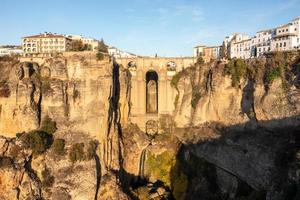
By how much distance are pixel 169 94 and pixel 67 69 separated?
1036 centimetres

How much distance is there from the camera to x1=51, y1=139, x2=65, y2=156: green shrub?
96.5ft

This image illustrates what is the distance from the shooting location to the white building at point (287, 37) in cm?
4019

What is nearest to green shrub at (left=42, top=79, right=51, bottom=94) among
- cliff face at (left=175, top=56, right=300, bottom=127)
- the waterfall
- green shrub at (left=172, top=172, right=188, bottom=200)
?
the waterfall

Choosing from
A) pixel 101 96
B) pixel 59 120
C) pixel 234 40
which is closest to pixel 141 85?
pixel 101 96

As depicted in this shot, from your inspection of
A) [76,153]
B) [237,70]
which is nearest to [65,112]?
[76,153]

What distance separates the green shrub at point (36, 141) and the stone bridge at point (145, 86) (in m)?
10.1

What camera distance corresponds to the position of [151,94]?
39469mm

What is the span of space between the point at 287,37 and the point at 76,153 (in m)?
24.3

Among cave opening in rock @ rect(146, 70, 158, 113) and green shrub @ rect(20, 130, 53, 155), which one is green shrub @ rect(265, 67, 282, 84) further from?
green shrub @ rect(20, 130, 53, 155)

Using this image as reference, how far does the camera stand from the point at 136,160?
1395 inches

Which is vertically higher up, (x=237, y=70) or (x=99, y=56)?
(x=99, y=56)

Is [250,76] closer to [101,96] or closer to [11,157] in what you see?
[101,96]

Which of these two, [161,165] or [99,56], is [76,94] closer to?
[99,56]

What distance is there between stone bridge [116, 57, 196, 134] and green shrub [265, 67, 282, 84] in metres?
10.4
